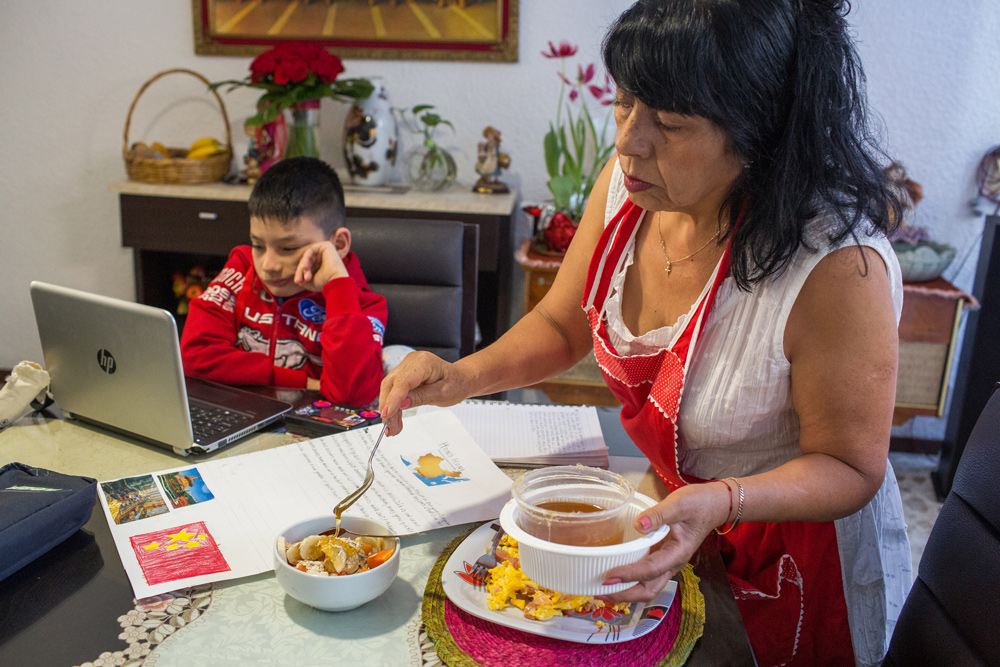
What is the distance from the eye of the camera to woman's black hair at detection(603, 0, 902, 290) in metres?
0.82

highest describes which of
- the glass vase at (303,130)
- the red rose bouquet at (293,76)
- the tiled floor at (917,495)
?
the red rose bouquet at (293,76)

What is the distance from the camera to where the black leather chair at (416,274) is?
1719 mm

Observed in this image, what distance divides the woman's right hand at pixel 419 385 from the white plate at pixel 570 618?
8.8 inches

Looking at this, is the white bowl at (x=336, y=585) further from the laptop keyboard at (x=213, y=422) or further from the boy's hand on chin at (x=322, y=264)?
the boy's hand on chin at (x=322, y=264)

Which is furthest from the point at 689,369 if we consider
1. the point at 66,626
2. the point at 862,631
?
the point at 66,626

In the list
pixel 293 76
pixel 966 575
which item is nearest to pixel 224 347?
pixel 966 575

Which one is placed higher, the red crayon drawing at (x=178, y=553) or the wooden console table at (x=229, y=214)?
the wooden console table at (x=229, y=214)

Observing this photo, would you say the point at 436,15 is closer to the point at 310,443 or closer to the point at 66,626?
the point at 310,443

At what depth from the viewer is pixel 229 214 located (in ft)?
8.38

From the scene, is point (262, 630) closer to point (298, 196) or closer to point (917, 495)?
point (298, 196)

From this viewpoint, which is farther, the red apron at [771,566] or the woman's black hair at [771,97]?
the red apron at [771,566]

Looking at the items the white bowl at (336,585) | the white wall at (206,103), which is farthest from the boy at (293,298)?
the white wall at (206,103)

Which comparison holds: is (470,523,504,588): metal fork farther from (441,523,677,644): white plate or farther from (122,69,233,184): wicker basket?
(122,69,233,184): wicker basket

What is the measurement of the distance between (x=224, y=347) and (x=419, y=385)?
589 mm
